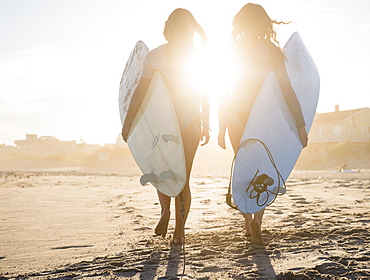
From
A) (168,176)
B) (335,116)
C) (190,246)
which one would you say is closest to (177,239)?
(190,246)

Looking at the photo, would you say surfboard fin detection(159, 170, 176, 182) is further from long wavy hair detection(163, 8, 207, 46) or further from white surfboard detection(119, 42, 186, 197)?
long wavy hair detection(163, 8, 207, 46)

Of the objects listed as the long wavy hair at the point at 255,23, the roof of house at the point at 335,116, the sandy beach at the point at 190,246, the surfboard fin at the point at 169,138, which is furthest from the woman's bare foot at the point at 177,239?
the roof of house at the point at 335,116

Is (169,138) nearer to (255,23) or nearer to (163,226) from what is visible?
(163,226)

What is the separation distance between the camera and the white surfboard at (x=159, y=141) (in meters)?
3.05

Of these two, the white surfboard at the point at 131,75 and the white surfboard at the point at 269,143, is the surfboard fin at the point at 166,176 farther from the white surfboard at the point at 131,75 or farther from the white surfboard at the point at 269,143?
the white surfboard at the point at 131,75

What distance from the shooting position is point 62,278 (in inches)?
85.1

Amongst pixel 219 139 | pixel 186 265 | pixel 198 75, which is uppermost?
pixel 198 75

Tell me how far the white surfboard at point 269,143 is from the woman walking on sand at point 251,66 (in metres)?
0.08

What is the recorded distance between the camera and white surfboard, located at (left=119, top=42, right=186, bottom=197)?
3.05m

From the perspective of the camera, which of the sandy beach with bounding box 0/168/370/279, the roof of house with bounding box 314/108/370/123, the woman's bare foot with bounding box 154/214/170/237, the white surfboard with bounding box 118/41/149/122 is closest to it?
the sandy beach with bounding box 0/168/370/279

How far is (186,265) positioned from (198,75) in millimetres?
1471

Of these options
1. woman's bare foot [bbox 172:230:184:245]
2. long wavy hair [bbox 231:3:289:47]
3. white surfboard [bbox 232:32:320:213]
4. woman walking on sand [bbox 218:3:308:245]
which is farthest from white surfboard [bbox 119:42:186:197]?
long wavy hair [bbox 231:3:289:47]

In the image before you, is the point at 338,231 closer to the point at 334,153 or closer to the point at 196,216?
the point at 196,216

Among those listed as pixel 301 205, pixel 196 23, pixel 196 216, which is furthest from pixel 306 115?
pixel 301 205
